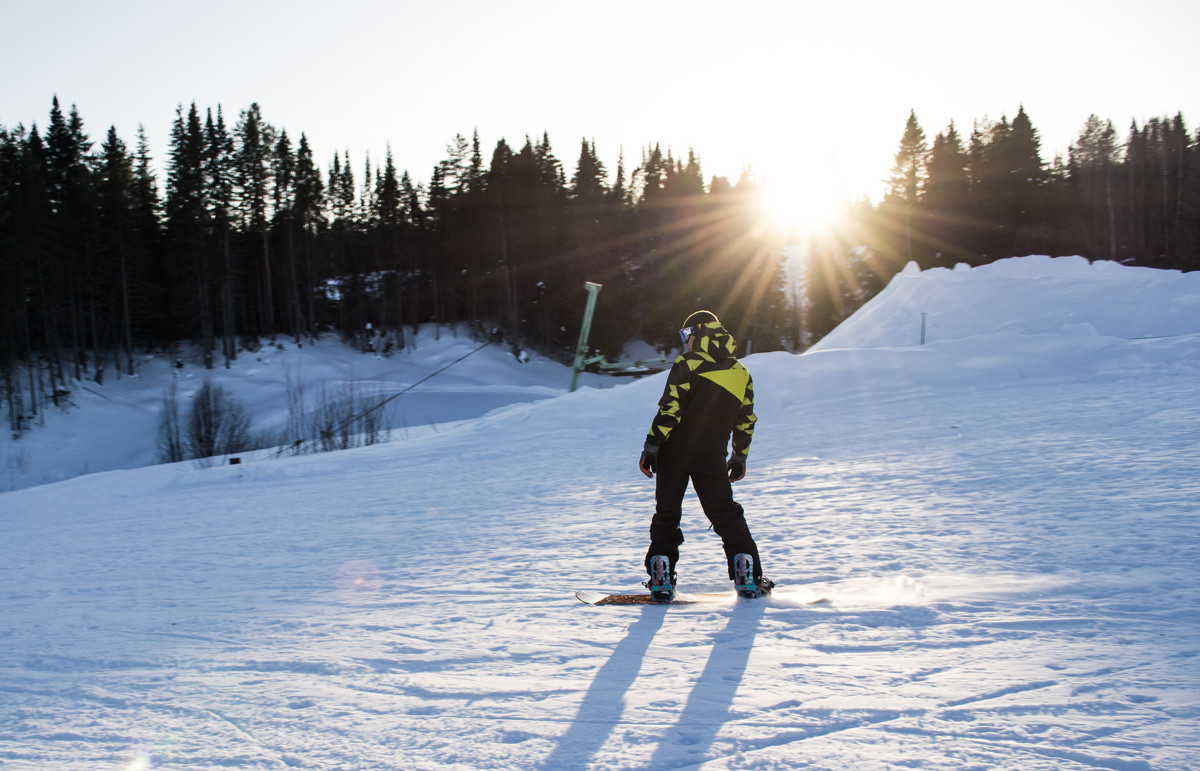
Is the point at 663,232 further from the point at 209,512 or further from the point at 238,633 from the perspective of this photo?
the point at 238,633

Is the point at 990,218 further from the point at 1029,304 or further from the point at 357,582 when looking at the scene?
the point at 357,582

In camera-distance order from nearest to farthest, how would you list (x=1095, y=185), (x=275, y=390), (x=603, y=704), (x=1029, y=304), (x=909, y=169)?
1. (x=603, y=704)
2. (x=1029, y=304)
3. (x=275, y=390)
4. (x=909, y=169)
5. (x=1095, y=185)

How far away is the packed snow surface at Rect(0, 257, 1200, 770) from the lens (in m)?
2.59

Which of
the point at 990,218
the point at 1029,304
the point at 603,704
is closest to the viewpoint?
the point at 603,704

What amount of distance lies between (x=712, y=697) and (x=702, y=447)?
5.29 feet

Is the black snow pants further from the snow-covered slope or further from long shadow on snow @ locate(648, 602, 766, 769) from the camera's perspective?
the snow-covered slope

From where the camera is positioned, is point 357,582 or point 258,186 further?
point 258,186

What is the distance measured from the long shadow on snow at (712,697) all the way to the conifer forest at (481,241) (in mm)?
40862

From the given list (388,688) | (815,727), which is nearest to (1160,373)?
(815,727)

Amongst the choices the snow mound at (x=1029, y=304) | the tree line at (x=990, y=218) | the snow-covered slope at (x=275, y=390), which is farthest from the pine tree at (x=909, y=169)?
the snow mound at (x=1029, y=304)

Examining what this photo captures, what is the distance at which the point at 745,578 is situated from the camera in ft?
14.0

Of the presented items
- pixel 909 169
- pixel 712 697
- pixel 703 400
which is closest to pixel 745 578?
pixel 703 400

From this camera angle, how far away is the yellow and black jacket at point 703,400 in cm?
425

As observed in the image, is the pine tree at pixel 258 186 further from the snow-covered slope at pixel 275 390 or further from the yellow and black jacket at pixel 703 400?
the yellow and black jacket at pixel 703 400
